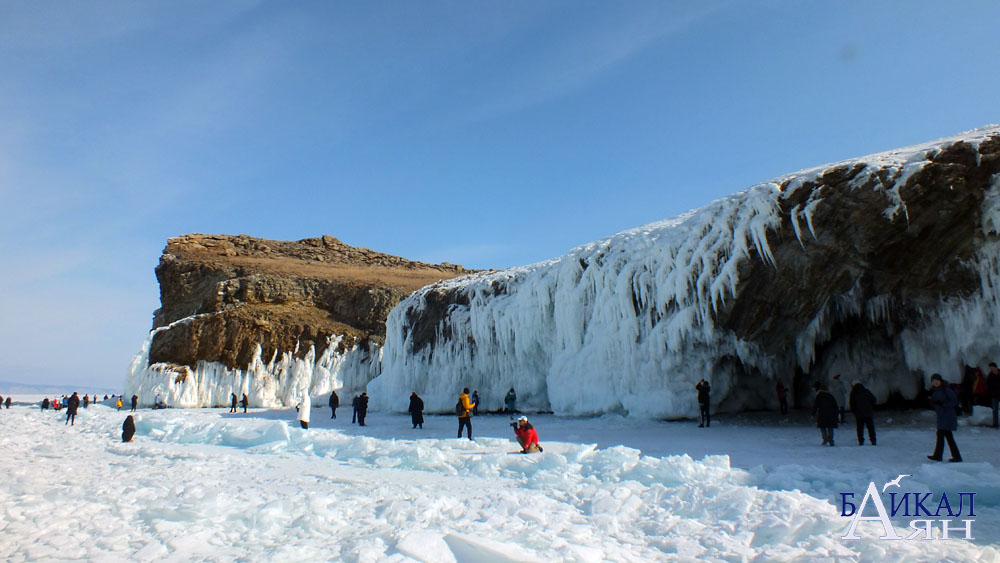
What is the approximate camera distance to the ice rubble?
12.9 meters

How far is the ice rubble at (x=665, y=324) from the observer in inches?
509

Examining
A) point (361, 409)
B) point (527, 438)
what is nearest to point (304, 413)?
point (361, 409)

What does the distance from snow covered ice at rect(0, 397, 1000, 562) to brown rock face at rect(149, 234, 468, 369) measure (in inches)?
1022

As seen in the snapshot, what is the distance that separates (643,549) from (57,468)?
10145mm

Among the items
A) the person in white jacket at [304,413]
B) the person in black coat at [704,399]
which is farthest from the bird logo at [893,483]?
the person in white jacket at [304,413]

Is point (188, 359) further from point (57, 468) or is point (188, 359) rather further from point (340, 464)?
point (340, 464)

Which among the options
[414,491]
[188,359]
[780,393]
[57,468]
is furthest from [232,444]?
[188,359]

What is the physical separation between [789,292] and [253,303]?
3524 centimetres

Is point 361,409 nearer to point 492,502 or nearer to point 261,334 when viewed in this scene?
point 492,502

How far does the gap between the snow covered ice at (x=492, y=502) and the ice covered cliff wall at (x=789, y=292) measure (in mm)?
3584

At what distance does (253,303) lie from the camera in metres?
40.3

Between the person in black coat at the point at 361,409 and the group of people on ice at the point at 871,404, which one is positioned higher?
the group of people on ice at the point at 871,404

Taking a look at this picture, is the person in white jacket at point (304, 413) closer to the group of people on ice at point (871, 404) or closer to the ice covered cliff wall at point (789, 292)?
the ice covered cliff wall at point (789, 292)

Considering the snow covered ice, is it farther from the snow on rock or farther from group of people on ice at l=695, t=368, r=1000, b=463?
the snow on rock
